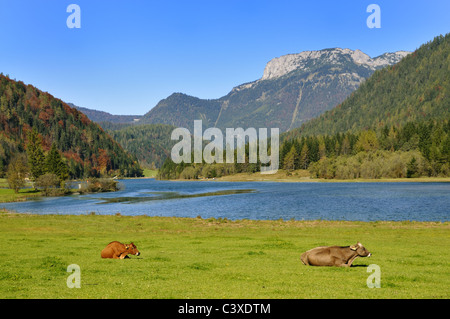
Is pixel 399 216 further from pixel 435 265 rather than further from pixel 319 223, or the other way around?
pixel 435 265

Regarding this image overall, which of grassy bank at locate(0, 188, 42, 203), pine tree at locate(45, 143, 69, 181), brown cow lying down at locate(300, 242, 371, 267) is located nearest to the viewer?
brown cow lying down at locate(300, 242, 371, 267)

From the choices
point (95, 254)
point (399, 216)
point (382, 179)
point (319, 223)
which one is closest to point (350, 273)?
point (95, 254)

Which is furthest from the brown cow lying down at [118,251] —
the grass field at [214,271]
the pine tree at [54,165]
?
the pine tree at [54,165]

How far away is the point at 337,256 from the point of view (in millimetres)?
19250

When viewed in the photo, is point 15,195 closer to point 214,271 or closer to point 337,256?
point 214,271

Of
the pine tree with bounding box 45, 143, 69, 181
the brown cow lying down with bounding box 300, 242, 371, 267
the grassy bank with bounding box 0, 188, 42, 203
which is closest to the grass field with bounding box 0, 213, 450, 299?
the brown cow lying down with bounding box 300, 242, 371, 267

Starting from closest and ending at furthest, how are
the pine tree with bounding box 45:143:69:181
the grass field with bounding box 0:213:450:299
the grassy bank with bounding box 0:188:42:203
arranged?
the grass field with bounding box 0:213:450:299, the grassy bank with bounding box 0:188:42:203, the pine tree with bounding box 45:143:69:181

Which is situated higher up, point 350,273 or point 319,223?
point 350,273

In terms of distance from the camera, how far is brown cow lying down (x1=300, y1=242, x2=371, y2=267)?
1917 cm

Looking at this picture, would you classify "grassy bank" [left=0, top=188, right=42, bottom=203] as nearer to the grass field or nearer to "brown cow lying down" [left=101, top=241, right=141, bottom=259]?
the grass field

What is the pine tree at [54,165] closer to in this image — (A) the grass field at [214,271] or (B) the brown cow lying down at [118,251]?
(A) the grass field at [214,271]

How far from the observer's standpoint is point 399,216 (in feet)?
194

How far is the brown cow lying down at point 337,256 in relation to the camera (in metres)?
19.2
